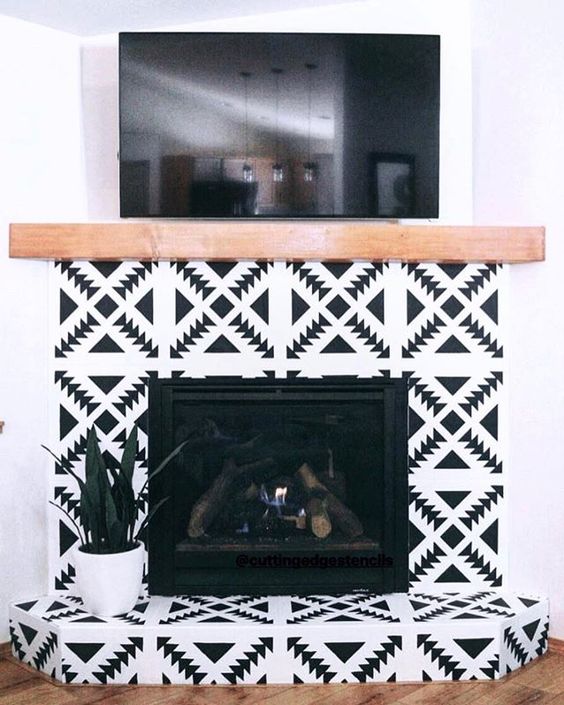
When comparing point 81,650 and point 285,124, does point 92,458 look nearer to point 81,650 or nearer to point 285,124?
point 81,650

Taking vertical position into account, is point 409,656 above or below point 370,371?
below

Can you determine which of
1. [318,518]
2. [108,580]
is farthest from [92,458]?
[318,518]

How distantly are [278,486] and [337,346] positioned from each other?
48 centimetres

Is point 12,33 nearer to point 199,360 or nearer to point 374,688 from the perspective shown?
point 199,360

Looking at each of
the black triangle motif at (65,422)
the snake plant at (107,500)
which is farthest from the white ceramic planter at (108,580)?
the black triangle motif at (65,422)

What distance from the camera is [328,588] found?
254 cm

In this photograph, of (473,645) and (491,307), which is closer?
(473,645)

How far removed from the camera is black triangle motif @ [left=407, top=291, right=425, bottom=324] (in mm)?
2592

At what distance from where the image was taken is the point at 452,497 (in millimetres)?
2613

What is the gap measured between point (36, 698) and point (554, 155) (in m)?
A: 2.11

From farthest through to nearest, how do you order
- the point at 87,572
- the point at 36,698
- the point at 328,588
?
the point at 328,588 < the point at 87,572 < the point at 36,698

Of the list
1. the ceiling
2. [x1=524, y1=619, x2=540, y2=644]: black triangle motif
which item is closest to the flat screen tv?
the ceiling

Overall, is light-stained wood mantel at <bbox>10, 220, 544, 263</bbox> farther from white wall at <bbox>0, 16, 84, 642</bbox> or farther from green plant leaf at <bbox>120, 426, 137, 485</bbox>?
green plant leaf at <bbox>120, 426, 137, 485</bbox>

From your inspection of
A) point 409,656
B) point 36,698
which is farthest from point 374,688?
point 36,698
